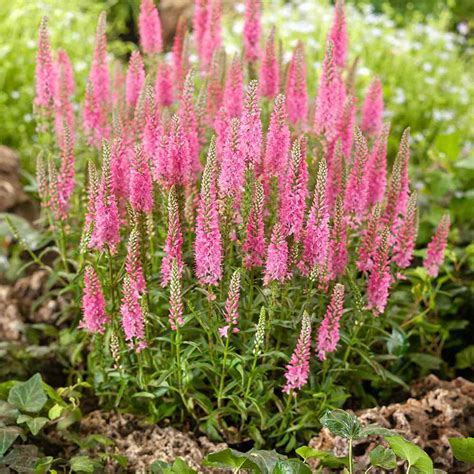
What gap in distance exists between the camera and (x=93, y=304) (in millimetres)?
2656

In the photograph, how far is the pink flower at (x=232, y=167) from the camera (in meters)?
2.37

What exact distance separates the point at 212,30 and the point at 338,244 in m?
1.31

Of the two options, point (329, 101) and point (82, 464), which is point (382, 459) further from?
point (329, 101)

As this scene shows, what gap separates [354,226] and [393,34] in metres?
5.75

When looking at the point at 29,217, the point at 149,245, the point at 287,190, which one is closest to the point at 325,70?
the point at 287,190

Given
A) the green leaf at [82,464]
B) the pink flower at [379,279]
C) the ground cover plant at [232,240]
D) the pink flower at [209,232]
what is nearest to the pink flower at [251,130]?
the ground cover plant at [232,240]

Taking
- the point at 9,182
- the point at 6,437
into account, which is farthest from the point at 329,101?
the point at 9,182

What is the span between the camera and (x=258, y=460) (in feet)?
8.05

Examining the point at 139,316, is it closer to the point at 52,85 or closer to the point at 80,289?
the point at 80,289

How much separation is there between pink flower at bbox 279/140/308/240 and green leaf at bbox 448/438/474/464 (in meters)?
0.90

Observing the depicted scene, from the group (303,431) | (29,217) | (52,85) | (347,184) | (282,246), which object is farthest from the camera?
(29,217)

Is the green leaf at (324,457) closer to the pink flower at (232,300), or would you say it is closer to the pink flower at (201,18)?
the pink flower at (232,300)

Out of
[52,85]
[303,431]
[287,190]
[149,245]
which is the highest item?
[52,85]

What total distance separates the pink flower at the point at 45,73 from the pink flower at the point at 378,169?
1.45 m
